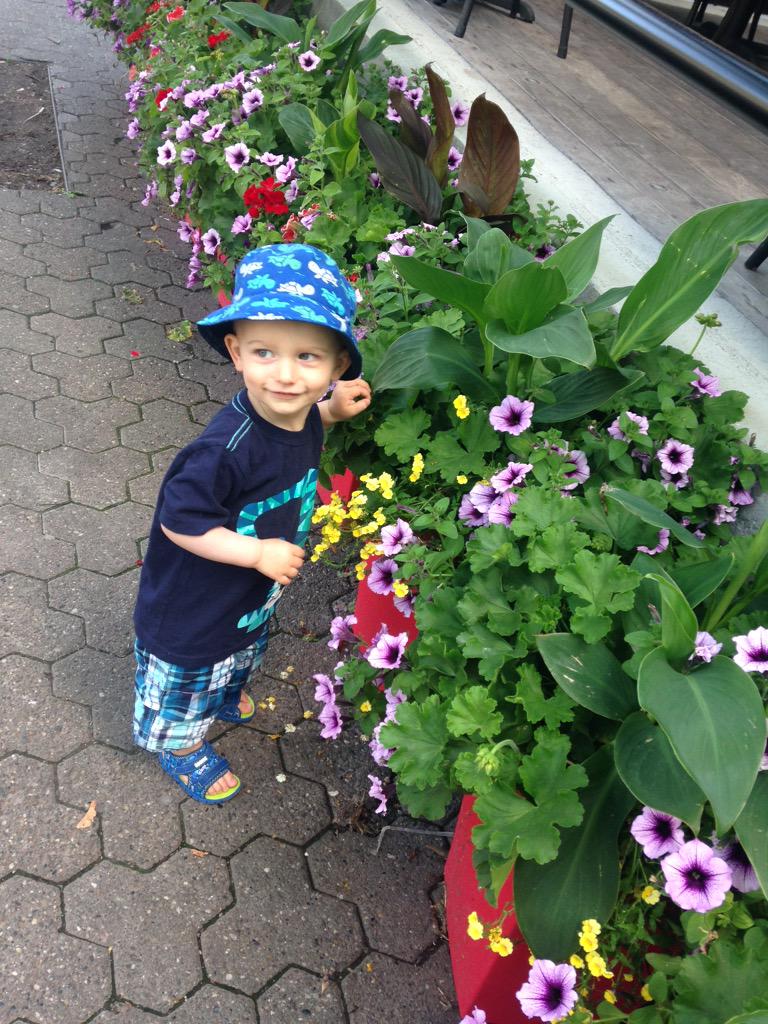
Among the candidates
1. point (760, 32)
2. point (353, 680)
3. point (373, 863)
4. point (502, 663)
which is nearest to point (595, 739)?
point (502, 663)

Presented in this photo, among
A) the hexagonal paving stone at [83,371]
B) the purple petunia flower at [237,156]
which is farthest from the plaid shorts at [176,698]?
the hexagonal paving stone at [83,371]

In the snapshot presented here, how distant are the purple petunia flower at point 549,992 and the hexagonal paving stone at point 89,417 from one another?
257cm

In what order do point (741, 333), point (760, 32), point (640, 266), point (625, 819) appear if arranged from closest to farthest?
1. point (625, 819)
2. point (741, 333)
3. point (640, 266)
4. point (760, 32)

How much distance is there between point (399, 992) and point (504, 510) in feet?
3.62

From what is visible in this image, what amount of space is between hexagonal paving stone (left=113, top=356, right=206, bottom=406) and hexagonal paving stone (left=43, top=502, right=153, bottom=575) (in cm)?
73

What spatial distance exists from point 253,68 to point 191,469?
2603 millimetres

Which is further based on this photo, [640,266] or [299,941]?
[640,266]

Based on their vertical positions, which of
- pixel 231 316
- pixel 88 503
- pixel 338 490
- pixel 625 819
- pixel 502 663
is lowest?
pixel 88 503

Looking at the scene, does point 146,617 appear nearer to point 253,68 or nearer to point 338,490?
point 338,490

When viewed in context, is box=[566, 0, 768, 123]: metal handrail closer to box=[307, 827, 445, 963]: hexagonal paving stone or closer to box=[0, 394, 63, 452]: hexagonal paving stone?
box=[307, 827, 445, 963]: hexagonal paving stone

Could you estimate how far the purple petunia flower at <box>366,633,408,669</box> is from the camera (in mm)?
1850

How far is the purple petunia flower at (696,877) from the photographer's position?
52.9 inches

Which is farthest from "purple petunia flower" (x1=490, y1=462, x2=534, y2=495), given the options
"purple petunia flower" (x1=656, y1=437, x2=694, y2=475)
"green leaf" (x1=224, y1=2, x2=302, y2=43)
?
"green leaf" (x1=224, y1=2, x2=302, y2=43)

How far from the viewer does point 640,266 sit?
9.94 feet
